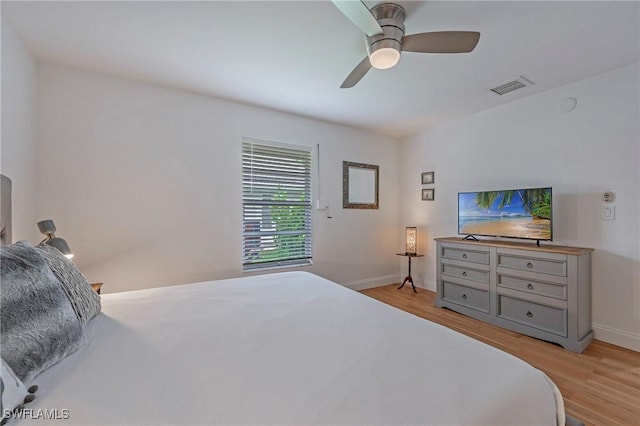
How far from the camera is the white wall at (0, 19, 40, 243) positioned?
71.1 inches

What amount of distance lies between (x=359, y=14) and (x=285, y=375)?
171 centimetres

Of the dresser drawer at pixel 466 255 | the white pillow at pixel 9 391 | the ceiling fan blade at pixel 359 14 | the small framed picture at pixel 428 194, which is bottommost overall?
the dresser drawer at pixel 466 255

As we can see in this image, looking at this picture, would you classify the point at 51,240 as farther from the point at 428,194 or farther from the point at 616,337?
the point at 616,337

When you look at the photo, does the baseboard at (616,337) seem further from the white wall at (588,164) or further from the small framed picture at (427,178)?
the small framed picture at (427,178)

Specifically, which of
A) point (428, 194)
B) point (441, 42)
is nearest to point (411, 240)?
point (428, 194)

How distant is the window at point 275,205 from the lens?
3.33 meters

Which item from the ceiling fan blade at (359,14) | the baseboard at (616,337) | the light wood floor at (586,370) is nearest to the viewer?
the ceiling fan blade at (359,14)

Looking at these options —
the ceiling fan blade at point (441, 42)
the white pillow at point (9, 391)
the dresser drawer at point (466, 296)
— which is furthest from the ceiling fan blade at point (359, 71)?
the dresser drawer at point (466, 296)

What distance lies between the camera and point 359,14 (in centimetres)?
146

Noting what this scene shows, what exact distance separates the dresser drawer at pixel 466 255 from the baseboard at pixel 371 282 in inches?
49.8

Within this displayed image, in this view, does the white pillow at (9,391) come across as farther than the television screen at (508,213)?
No

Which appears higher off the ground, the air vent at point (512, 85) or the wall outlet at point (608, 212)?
the air vent at point (512, 85)

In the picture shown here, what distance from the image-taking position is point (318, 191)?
3812 mm

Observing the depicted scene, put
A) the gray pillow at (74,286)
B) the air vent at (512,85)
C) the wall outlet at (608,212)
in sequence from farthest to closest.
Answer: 1. the air vent at (512,85)
2. the wall outlet at (608,212)
3. the gray pillow at (74,286)
